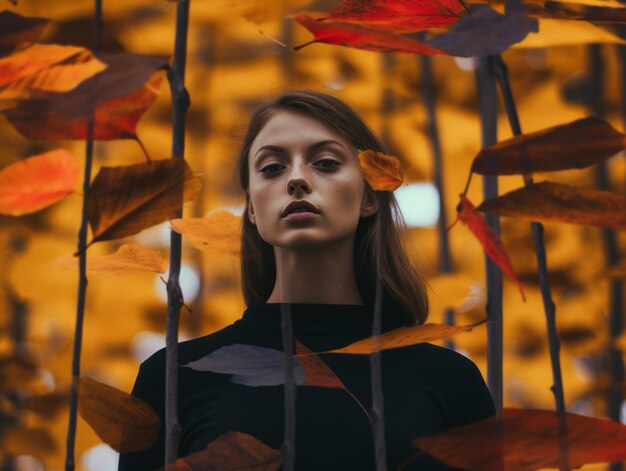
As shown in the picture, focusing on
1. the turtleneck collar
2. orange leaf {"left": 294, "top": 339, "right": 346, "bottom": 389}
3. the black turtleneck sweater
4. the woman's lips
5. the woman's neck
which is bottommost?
the black turtleneck sweater

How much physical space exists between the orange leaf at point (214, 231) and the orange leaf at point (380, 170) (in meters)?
0.09

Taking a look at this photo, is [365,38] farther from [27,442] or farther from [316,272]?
[27,442]

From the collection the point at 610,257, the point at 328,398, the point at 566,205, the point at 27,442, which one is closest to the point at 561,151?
the point at 566,205

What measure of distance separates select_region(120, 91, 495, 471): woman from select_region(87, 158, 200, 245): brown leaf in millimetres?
→ 140

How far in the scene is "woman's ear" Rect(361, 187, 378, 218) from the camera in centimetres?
54

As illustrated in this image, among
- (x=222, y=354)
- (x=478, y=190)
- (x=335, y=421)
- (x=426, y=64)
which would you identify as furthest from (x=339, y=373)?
(x=478, y=190)

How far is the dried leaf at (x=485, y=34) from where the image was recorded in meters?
0.28

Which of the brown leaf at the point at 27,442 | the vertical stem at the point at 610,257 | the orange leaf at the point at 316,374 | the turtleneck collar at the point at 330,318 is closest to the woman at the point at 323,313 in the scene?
the turtleneck collar at the point at 330,318

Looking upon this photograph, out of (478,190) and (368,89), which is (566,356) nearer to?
(478,190)

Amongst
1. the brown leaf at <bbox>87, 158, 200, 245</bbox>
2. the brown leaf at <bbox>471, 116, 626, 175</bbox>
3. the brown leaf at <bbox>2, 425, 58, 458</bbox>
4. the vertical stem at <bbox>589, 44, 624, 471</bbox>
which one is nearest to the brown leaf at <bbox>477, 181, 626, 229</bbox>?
the brown leaf at <bbox>471, 116, 626, 175</bbox>

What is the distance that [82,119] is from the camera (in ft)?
0.99

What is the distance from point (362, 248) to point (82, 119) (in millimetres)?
296

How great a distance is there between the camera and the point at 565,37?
15.0 inches

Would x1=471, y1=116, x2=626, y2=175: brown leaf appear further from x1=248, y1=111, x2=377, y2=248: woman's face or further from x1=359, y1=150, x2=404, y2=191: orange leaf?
x1=248, y1=111, x2=377, y2=248: woman's face
